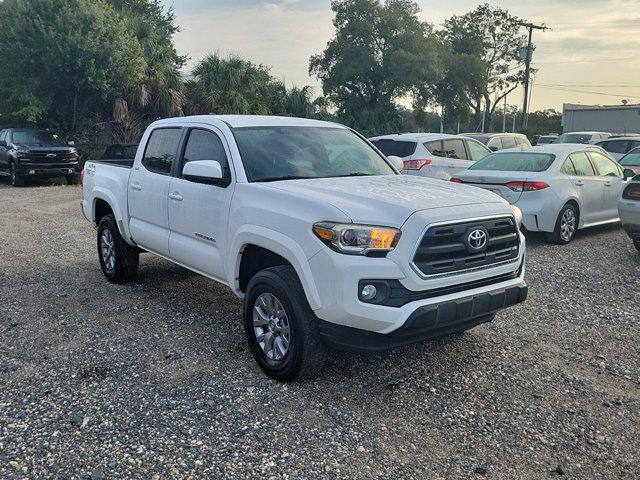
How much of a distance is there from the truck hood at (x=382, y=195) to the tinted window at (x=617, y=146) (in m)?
13.9

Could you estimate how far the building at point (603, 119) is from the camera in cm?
5847

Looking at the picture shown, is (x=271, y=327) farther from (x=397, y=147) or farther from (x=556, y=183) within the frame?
(x=397, y=147)

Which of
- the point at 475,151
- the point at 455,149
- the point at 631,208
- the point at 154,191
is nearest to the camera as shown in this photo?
the point at 154,191

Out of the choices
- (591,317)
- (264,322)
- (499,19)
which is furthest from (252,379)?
(499,19)

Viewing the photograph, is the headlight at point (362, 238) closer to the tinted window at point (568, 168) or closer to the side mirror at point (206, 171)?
the side mirror at point (206, 171)

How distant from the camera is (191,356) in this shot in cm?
470

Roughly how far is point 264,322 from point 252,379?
409 millimetres

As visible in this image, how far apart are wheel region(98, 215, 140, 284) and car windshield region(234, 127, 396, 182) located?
2.36 meters

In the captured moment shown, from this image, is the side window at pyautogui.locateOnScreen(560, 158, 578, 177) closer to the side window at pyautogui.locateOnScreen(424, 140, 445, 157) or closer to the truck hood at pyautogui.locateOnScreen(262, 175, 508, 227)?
the side window at pyautogui.locateOnScreen(424, 140, 445, 157)

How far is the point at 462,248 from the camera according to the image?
3.94m

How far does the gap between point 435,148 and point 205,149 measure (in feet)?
25.1

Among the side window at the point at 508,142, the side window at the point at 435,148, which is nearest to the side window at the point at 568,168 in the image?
the side window at the point at 435,148

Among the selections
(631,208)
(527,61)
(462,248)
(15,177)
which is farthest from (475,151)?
(527,61)

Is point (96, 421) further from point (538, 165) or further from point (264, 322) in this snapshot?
point (538, 165)
